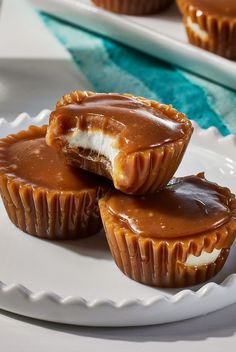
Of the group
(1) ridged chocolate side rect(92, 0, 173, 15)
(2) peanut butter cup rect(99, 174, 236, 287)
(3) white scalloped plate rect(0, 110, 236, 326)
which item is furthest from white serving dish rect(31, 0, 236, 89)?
(2) peanut butter cup rect(99, 174, 236, 287)

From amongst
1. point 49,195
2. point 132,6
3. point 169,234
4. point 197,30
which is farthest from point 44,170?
point 132,6

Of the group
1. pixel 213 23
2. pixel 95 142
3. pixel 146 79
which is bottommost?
pixel 146 79

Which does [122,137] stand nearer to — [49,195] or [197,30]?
[49,195]

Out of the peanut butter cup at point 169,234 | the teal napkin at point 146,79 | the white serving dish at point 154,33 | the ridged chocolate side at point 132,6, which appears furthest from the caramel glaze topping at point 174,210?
the ridged chocolate side at point 132,6

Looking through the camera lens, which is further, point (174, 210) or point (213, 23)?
point (213, 23)

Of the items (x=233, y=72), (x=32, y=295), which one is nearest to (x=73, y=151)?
(x=32, y=295)

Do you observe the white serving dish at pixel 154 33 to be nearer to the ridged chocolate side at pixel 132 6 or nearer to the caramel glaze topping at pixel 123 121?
the ridged chocolate side at pixel 132 6
